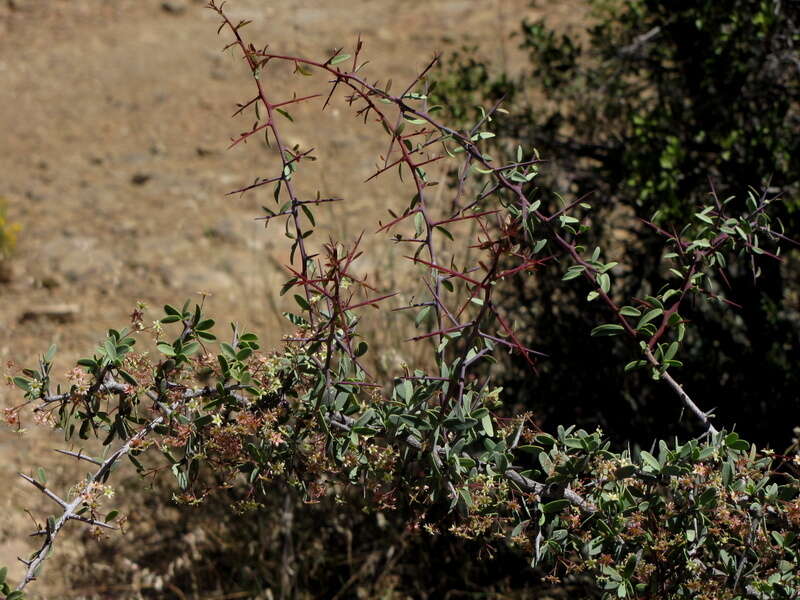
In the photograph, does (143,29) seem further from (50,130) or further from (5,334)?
(5,334)

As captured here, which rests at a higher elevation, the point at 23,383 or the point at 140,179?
the point at 140,179

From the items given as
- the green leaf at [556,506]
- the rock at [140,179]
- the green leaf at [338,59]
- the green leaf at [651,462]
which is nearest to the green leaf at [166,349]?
the green leaf at [338,59]

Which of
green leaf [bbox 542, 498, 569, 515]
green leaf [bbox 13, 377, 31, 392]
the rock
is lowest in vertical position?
green leaf [bbox 542, 498, 569, 515]

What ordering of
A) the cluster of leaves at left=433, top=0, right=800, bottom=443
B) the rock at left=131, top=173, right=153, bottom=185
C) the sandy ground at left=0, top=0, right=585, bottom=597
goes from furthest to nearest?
the rock at left=131, top=173, right=153, bottom=185, the sandy ground at left=0, top=0, right=585, bottom=597, the cluster of leaves at left=433, top=0, right=800, bottom=443

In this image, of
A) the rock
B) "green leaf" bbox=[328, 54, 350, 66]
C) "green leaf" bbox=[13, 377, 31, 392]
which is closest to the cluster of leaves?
"green leaf" bbox=[328, 54, 350, 66]

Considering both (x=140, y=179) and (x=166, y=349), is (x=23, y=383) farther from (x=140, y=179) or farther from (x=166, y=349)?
(x=140, y=179)

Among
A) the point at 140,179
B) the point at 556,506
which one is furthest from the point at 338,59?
the point at 140,179

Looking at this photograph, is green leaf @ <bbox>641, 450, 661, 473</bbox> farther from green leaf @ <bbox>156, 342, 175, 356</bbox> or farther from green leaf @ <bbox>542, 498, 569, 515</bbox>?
green leaf @ <bbox>156, 342, 175, 356</bbox>

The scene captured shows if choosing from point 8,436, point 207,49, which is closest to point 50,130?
point 207,49

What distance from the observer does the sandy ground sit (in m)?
4.14

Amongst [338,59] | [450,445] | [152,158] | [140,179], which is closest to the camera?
[338,59]

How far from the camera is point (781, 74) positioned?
269cm

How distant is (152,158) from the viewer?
5527 millimetres

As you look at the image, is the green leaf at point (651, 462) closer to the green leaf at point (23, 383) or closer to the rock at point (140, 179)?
the green leaf at point (23, 383)
